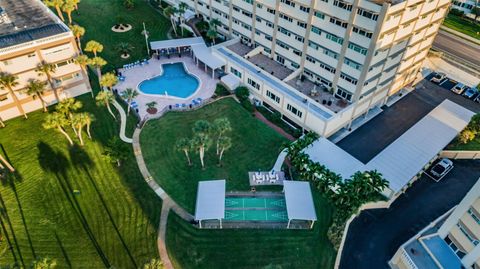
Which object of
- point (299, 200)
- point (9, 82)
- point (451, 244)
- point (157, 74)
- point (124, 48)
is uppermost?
point (9, 82)

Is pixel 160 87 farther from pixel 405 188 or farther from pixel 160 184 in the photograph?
pixel 405 188

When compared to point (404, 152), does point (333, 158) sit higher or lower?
lower

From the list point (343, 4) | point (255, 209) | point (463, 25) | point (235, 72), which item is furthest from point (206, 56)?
point (463, 25)

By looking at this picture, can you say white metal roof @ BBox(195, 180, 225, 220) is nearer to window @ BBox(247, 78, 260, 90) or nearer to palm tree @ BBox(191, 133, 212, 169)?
Answer: palm tree @ BBox(191, 133, 212, 169)

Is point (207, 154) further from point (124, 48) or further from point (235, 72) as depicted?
point (124, 48)

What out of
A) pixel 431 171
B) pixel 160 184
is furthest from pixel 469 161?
pixel 160 184

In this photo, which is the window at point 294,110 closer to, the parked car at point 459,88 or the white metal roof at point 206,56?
the white metal roof at point 206,56
